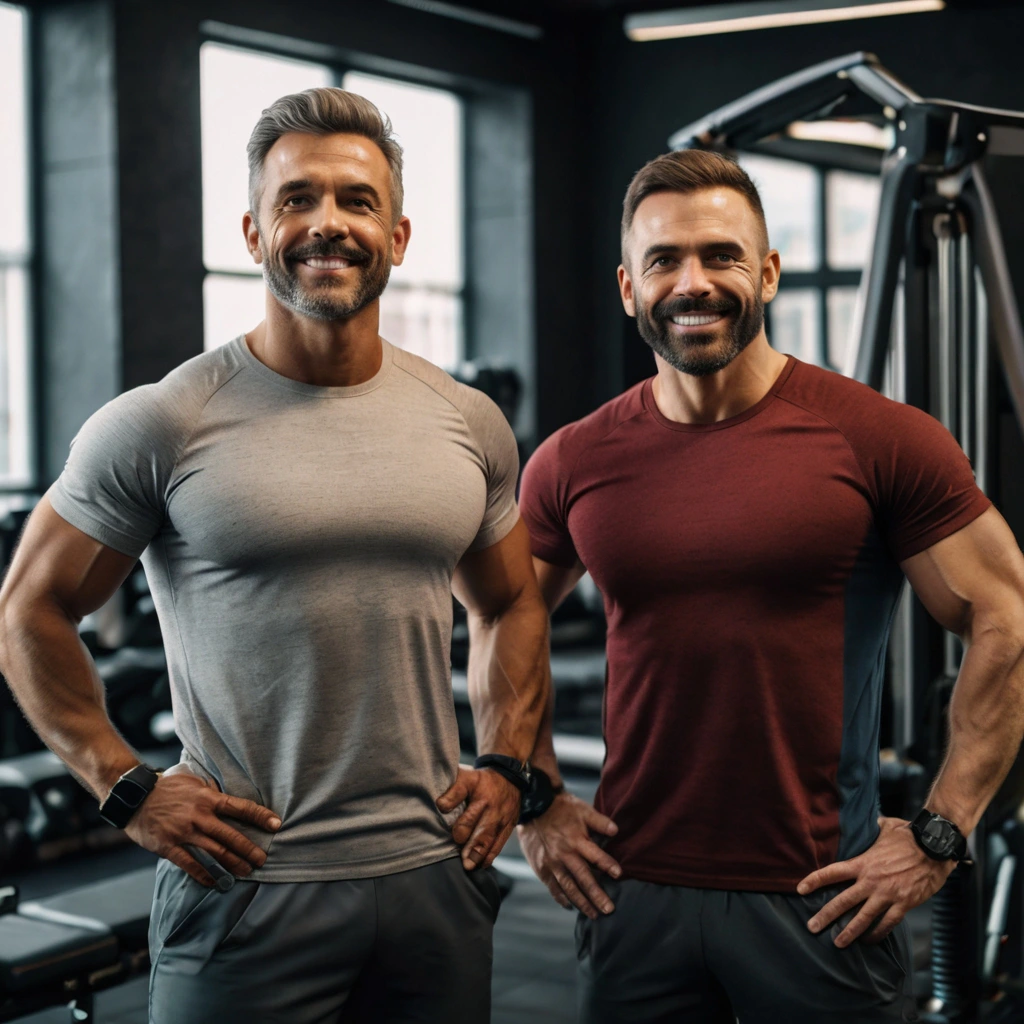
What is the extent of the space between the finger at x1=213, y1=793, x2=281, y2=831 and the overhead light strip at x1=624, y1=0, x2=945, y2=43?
4667 millimetres

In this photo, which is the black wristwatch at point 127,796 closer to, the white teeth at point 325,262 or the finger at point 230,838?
the finger at point 230,838

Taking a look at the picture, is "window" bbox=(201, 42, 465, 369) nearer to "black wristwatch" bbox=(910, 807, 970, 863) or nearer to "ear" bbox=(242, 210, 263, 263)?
"ear" bbox=(242, 210, 263, 263)

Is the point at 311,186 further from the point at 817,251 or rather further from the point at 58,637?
the point at 817,251

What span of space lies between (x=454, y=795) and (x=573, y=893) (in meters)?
0.24

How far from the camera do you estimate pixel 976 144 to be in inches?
95.8

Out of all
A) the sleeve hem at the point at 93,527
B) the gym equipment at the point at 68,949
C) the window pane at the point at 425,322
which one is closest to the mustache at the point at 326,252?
the sleeve hem at the point at 93,527

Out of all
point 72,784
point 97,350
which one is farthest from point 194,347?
point 72,784

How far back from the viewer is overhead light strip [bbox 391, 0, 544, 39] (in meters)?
7.05

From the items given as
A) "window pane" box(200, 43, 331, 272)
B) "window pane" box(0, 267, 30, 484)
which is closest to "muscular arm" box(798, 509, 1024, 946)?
"window pane" box(0, 267, 30, 484)

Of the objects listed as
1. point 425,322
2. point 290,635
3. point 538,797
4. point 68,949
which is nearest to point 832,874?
point 538,797

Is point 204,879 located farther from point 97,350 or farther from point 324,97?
point 97,350

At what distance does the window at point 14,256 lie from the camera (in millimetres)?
5637

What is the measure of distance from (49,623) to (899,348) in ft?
5.58

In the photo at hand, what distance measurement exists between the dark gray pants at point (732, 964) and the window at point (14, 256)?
15.6 feet
